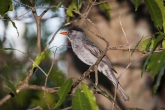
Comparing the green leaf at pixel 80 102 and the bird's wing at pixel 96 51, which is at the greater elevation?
the green leaf at pixel 80 102

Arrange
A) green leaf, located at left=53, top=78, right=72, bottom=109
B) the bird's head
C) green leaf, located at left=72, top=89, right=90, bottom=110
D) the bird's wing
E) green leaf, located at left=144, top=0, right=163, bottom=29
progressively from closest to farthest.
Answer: green leaf, located at left=72, top=89, right=90, bottom=110, green leaf, located at left=53, top=78, right=72, bottom=109, green leaf, located at left=144, top=0, right=163, bottom=29, the bird's wing, the bird's head

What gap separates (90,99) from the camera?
2727 millimetres

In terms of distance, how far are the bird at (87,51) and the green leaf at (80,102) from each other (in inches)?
98.0

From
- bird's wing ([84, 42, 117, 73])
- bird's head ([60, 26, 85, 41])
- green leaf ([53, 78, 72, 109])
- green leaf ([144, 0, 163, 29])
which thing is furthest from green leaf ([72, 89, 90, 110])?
bird's head ([60, 26, 85, 41])

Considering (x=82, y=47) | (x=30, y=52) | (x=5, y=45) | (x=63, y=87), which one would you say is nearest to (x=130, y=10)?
(x=82, y=47)

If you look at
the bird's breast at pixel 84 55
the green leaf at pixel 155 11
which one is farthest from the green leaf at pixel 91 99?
the bird's breast at pixel 84 55

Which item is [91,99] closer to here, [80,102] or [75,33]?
[80,102]

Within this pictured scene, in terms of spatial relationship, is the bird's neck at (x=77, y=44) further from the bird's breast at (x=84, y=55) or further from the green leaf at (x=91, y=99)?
the green leaf at (x=91, y=99)

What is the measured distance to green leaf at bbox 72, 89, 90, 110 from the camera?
2.49 meters

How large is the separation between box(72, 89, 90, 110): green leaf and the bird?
2.49 meters

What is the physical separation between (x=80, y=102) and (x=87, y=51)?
2.75 m

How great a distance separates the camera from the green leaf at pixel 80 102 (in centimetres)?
249

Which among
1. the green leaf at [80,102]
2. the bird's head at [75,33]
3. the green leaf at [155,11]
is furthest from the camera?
the bird's head at [75,33]

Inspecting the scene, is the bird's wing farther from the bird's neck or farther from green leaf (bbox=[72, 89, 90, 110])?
green leaf (bbox=[72, 89, 90, 110])
